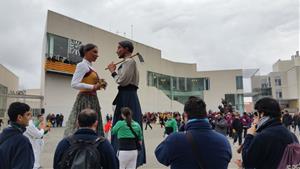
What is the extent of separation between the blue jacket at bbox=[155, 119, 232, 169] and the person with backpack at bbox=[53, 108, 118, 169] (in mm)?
505

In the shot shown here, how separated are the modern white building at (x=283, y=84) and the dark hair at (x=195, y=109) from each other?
191 feet

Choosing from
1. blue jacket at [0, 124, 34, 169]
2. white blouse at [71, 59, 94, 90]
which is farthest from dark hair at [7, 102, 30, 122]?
white blouse at [71, 59, 94, 90]

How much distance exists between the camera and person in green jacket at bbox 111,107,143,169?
4789 mm

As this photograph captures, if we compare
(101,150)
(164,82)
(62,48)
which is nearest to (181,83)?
(164,82)

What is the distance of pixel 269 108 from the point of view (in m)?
3.29

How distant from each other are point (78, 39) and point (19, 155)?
37.2 metres

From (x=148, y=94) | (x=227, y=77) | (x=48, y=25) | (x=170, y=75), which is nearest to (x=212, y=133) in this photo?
(x=48, y=25)

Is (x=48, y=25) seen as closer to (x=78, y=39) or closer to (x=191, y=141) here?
(x=78, y=39)

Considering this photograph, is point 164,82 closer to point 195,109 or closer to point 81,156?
point 195,109

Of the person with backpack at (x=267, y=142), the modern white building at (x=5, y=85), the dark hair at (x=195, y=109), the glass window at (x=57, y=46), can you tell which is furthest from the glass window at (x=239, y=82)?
the dark hair at (x=195, y=109)

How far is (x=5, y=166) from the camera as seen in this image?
9.20 ft

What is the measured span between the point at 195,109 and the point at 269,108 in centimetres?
100

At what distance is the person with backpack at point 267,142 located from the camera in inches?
120

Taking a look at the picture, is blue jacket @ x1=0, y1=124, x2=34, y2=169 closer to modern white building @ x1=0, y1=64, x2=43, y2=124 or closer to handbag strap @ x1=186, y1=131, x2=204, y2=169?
handbag strap @ x1=186, y1=131, x2=204, y2=169
